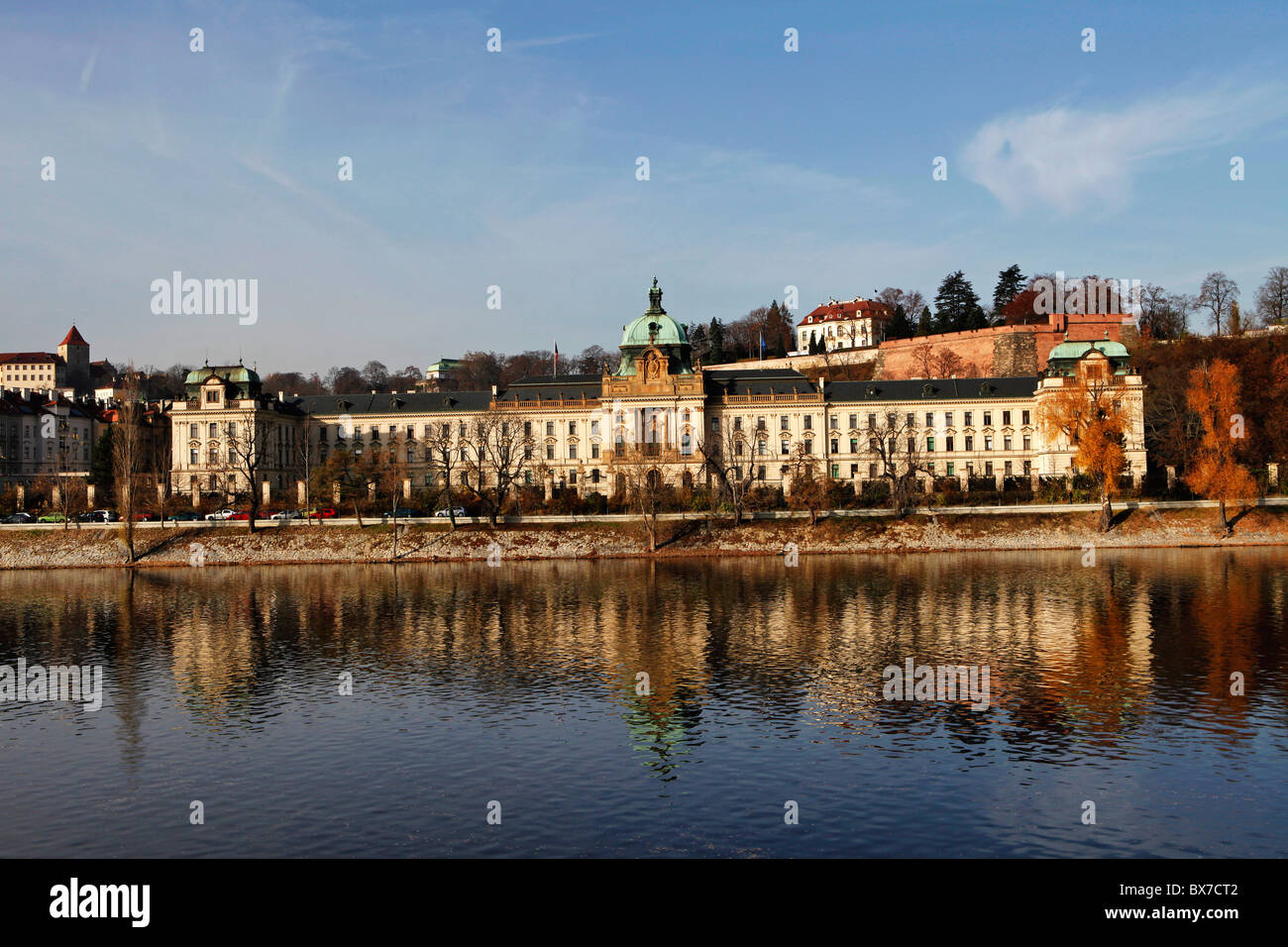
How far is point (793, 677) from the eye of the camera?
34.2 m

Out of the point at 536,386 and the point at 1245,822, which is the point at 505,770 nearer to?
the point at 1245,822

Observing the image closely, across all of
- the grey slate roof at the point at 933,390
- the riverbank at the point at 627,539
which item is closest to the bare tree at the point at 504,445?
the riverbank at the point at 627,539

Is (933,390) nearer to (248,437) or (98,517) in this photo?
(248,437)

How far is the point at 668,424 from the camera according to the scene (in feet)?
370

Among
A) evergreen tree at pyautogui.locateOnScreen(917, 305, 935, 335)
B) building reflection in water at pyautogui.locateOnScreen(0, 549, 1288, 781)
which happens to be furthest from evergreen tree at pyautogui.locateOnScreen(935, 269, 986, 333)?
building reflection in water at pyautogui.locateOnScreen(0, 549, 1288, 781)

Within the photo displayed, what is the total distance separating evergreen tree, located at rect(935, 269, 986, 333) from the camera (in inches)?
5923

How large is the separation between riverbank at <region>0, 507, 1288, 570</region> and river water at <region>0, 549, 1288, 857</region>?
27050 mm

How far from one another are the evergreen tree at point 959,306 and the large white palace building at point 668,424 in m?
37.9

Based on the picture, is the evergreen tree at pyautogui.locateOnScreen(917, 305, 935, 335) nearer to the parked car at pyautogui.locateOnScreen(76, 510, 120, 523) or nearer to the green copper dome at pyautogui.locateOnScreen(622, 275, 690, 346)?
the green copper dome at pyautogui.locateOnScreen(622, 275, 690, 346)

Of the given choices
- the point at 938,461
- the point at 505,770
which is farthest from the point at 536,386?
the point at 505,770

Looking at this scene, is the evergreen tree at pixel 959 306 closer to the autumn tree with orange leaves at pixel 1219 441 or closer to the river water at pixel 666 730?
the autumn tree with orange leaves at pixel 1219 441

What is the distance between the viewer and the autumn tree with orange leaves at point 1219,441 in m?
79.2
